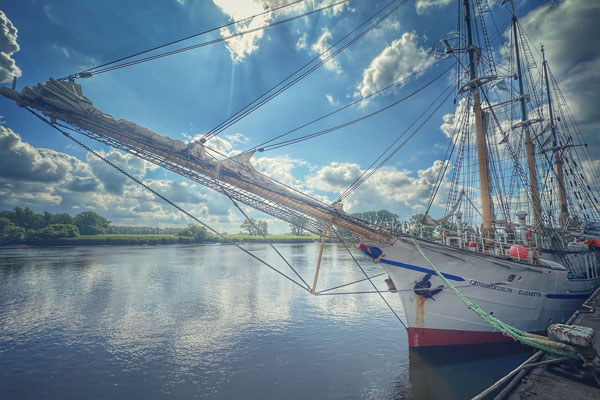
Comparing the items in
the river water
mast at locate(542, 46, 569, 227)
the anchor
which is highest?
mast at locate(542, 46, 569, 227)

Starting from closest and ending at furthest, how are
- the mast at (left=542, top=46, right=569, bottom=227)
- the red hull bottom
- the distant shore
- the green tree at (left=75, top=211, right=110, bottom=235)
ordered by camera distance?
1. the red hull bottom
2. the mast at (left=542, top=46, right=569, bottom=227)
3. the distant shore
4. the green tree at (left=75, top=211, right=110, bottom=235)

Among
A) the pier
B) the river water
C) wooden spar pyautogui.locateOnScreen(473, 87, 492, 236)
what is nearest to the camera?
the pier

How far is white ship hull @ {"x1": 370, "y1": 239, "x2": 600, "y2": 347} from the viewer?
9125 mm

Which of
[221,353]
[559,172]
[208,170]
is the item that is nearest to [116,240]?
[221,353]

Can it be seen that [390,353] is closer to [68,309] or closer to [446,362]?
[446,362]

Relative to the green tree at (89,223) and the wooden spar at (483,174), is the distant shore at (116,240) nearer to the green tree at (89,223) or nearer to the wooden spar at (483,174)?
the green tree at (89,223)

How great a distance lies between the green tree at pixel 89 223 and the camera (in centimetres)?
9204

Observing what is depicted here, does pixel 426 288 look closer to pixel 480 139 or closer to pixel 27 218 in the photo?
pixel 480 139

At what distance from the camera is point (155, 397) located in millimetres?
7320

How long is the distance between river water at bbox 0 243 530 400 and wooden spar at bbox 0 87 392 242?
4.96 metres

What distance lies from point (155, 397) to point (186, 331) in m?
5.26

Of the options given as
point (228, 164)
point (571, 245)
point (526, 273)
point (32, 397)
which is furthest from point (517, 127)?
point (32, 397)

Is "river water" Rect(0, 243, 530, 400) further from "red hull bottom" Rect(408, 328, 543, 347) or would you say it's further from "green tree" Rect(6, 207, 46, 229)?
"green tree" Rect(6, 207, 46, 229)

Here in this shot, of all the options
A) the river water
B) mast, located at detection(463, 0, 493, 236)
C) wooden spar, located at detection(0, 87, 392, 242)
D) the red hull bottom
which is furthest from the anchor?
mast, located at detection(463, 0, 493, 236)
